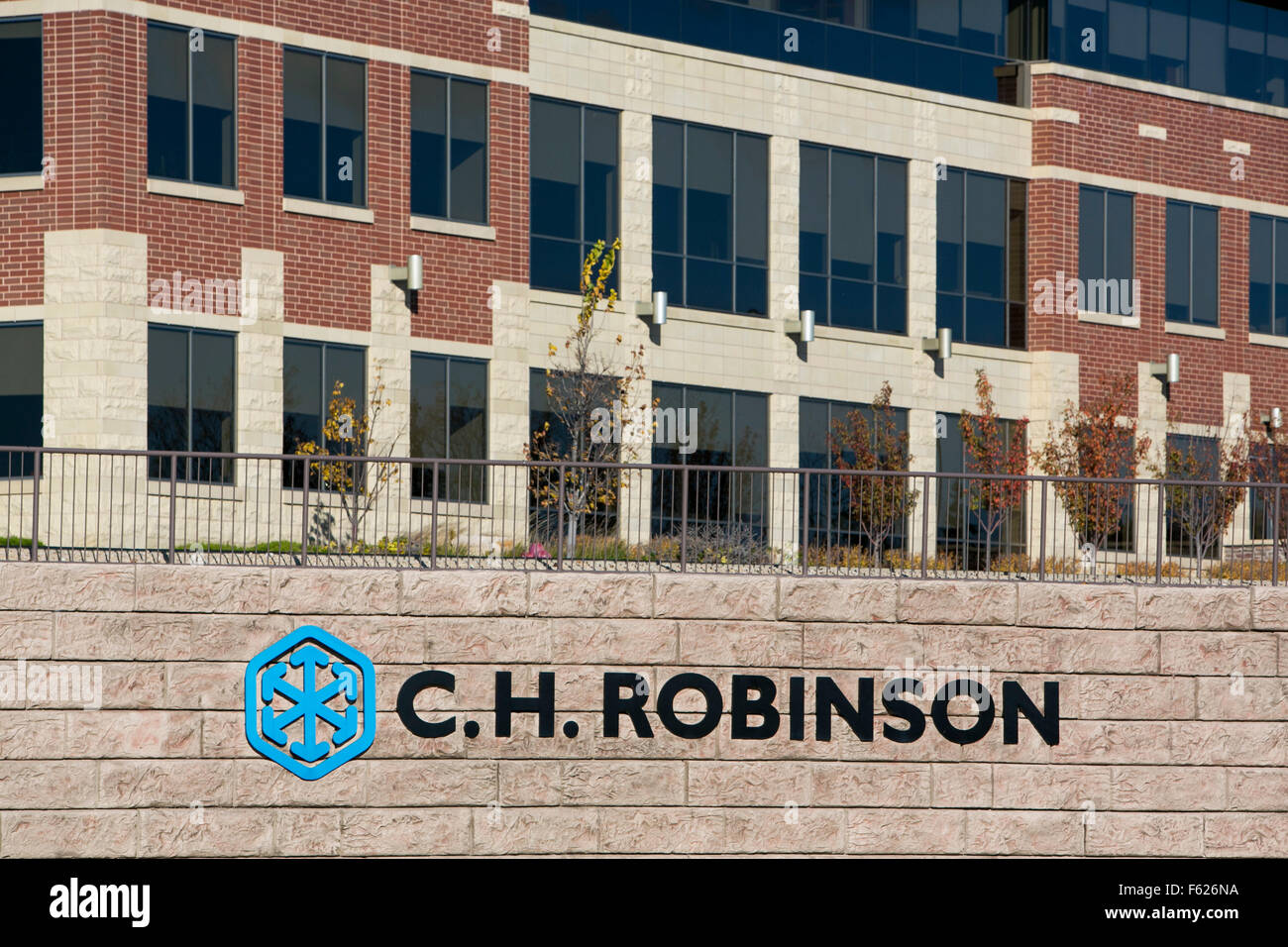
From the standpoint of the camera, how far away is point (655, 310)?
3116 cm

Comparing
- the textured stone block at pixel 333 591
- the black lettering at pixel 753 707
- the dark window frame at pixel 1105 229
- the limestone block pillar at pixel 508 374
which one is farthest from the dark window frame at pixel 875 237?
the textured stone block at pixel 333 591

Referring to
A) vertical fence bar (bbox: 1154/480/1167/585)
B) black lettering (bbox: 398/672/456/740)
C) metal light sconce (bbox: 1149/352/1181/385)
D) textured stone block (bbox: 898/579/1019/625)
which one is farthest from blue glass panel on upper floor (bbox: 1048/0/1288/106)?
black lettering (bbox: 398/672/456/740)

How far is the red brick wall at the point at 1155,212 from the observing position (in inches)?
1395

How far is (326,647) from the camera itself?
19453mm

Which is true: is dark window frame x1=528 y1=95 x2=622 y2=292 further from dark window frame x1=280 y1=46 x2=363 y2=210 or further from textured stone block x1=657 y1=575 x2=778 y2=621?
textured stone block x1=657 y1=575 x2=778 y2=621

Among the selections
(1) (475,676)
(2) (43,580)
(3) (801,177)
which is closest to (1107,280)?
(3) (801,177)

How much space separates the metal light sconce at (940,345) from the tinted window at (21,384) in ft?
51.9

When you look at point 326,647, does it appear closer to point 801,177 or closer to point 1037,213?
point 801,177

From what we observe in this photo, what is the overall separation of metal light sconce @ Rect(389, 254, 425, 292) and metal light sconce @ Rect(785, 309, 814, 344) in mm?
7208

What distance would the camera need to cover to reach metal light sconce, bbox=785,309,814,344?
32594 millimetres

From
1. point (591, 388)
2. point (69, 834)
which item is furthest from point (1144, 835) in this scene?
point (591, 388)

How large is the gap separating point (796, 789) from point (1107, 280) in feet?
62.3

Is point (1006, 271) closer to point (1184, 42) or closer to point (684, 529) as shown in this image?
point (1184, 42)

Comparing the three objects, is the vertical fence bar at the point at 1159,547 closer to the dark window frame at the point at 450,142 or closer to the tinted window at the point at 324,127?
the dark window frame at the point at 450,142
